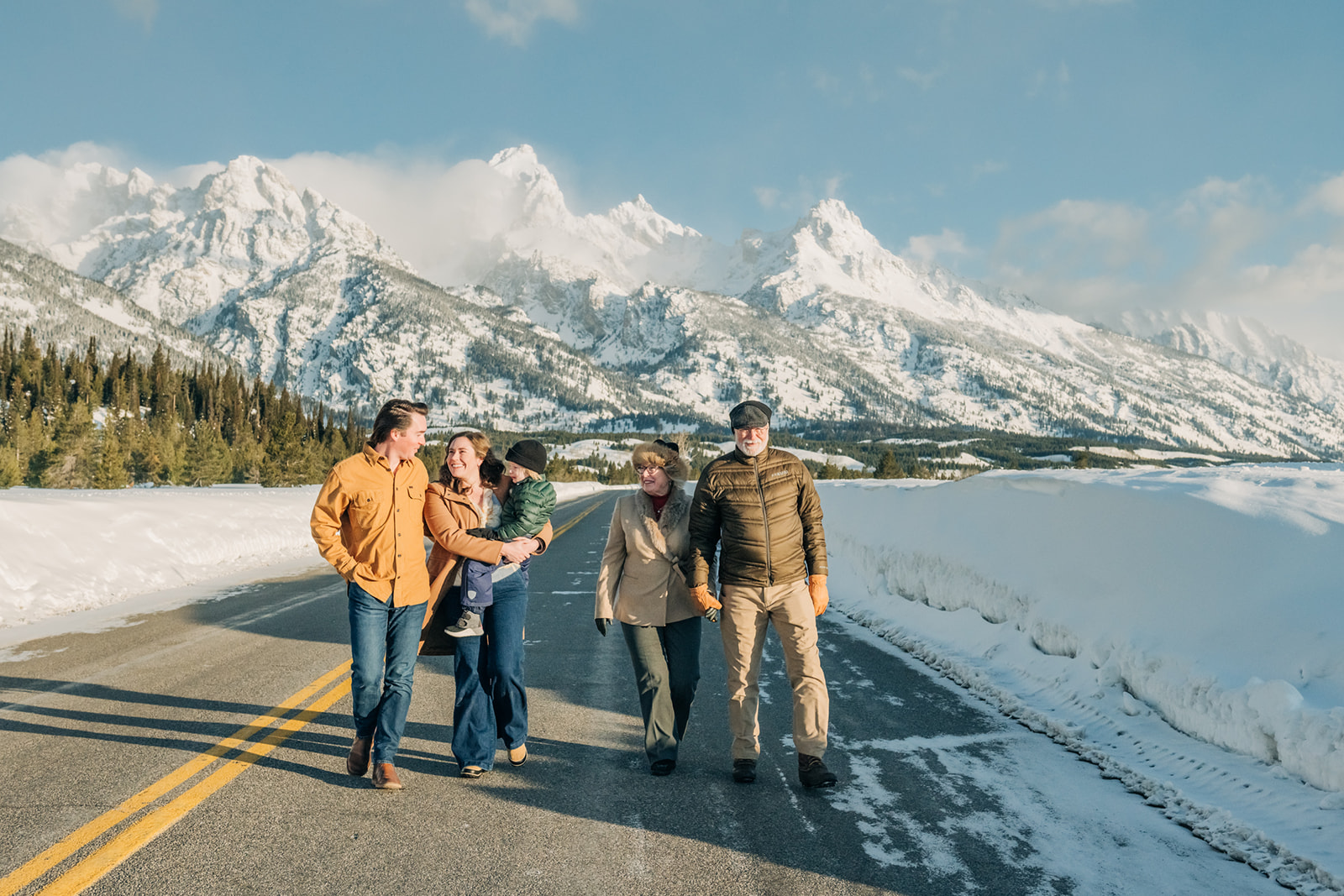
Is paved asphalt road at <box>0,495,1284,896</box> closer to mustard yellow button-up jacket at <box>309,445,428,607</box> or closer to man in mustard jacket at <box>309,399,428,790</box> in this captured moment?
man in mustard jacket at <box>309,399,428,790</box>

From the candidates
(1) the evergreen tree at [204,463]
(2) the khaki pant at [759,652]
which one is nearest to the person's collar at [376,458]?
(2) the khaki pant at [759,652]

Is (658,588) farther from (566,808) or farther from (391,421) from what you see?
(391,421)

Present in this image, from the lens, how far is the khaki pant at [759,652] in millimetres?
4746

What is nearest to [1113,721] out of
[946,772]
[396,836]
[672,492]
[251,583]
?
[946,772]

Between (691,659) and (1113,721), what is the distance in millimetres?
3074

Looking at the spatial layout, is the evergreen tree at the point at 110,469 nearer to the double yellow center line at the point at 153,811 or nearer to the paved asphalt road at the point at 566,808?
the paved asphalt road at the point at 566,808

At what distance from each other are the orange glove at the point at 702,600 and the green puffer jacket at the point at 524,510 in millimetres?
1012

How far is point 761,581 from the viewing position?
16.1 ft

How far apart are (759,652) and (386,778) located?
2.29m

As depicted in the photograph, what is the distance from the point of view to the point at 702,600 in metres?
4.89

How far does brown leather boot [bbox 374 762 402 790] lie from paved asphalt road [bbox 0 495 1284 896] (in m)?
0.08

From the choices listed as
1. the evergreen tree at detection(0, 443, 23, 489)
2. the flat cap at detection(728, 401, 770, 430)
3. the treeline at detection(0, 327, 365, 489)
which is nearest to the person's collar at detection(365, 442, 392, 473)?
the flat cap at detection(728, 401, 770, 430)

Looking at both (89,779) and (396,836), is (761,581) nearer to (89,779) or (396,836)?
(396,836)

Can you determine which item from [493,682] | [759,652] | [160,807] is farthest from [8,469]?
[759,652]
